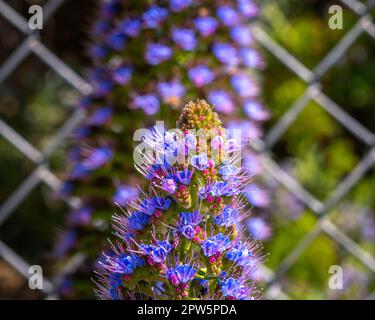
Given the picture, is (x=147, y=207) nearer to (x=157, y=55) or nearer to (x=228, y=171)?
(x=228, y=171)

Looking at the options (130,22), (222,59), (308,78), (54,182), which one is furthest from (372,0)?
(54,182)

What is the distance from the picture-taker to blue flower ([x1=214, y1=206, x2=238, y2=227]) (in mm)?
1151

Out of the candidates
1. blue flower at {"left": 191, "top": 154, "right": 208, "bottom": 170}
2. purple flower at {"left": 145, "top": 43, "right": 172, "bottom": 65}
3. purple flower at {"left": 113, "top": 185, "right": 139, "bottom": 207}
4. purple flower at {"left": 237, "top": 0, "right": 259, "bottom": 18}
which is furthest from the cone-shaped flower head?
purple flower at {"left": 237, "top": 0, "right": 259, "bottom": 18}

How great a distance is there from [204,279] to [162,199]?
120mm

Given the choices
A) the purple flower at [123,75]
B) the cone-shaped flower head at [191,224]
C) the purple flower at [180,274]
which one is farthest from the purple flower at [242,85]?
the purple flower at [180,274]

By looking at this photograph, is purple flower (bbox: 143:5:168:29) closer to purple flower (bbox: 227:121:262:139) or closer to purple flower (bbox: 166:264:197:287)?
purple flower (bbox: 227:121:262:139)

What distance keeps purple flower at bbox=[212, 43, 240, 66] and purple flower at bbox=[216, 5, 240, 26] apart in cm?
6

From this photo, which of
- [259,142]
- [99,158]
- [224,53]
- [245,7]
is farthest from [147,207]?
[259,142]

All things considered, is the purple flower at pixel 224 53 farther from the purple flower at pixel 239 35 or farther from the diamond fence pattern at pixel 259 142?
the diamond fence pattern at pixel 259 142

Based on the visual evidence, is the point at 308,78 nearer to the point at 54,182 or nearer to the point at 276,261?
the point at 276,261

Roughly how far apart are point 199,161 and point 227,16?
40.8 inches

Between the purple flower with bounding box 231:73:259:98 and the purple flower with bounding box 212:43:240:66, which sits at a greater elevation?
the purple flower with bounding box 212:43:240:66

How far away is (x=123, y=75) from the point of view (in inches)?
80.1
